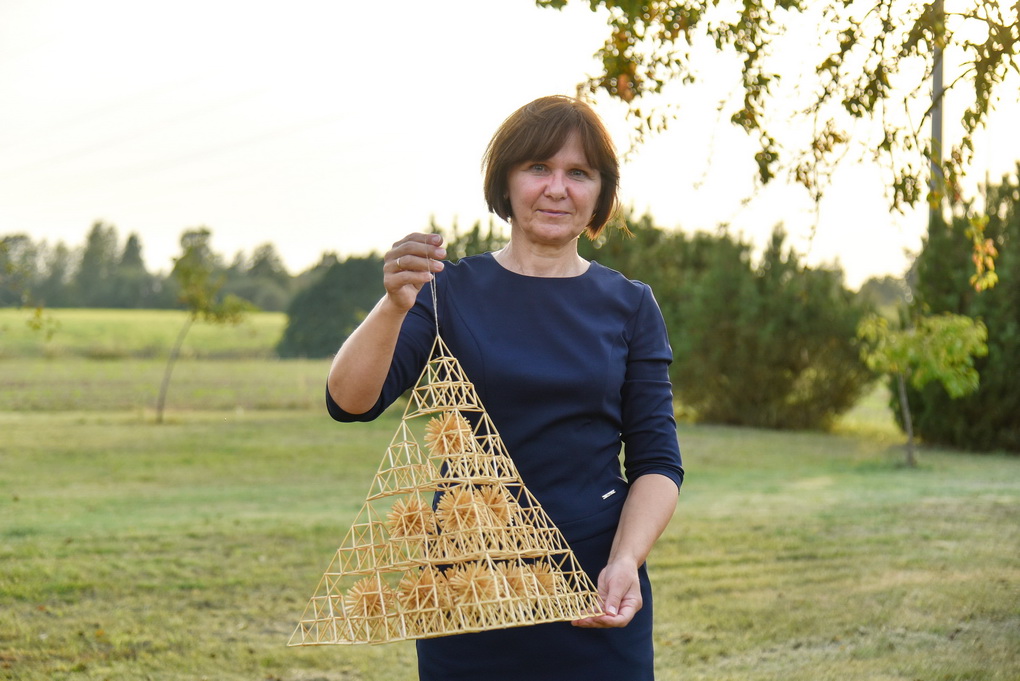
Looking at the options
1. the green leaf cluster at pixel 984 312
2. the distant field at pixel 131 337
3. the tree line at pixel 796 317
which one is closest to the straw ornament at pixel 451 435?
the tree line at pixel 796 317

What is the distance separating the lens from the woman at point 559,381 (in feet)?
8.97

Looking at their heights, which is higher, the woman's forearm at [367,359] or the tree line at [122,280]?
the tree line at [122,280]

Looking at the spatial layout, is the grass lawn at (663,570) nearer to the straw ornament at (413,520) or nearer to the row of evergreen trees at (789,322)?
the row of evergreen trees at (789,322)

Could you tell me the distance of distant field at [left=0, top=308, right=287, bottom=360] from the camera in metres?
48.5

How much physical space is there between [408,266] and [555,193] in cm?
54

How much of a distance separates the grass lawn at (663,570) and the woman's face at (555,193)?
450 cm

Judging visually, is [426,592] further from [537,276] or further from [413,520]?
[537,276]

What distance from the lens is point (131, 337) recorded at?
5669 centimetres

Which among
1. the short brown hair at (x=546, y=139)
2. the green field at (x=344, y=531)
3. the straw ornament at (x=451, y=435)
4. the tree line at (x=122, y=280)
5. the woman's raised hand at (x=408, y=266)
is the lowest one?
the green field at (x=344, y=531)

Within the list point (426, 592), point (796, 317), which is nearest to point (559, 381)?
point (426, 592)

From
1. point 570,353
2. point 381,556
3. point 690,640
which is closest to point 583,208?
point 570,353

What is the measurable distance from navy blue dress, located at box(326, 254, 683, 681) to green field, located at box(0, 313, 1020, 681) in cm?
404

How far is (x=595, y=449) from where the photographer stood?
9.14 ft

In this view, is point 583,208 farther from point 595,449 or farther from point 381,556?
point 381,556
